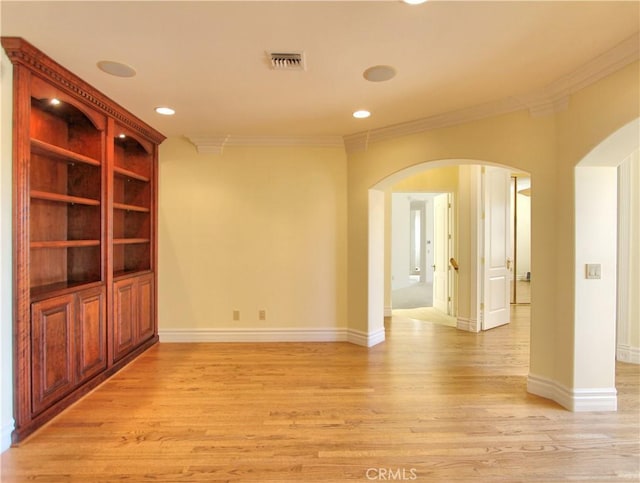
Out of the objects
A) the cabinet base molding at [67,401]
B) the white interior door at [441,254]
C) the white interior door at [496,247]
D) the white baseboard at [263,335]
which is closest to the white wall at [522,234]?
the white interior door at [441,254]

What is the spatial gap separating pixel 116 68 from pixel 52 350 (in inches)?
83.8

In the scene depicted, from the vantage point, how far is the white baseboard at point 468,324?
185 inches

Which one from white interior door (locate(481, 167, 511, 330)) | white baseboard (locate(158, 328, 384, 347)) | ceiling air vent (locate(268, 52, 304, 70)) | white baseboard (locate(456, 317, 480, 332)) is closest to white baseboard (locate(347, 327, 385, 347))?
white baseboard (locate(158, 328, 384, 347))

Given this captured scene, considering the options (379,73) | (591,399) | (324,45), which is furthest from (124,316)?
(591,399)

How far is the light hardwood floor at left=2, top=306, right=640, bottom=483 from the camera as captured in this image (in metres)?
1.89

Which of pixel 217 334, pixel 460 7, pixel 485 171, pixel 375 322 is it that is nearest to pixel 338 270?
pixel 375 322

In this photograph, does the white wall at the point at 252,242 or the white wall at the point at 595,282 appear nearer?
the white wall at the point at 595,282

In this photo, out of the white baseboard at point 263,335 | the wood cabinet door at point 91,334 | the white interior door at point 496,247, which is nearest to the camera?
the wood cabinet door at point 91,334

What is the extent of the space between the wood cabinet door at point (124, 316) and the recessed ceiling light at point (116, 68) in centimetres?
193

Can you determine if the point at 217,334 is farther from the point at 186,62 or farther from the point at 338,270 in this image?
the point at 186,62

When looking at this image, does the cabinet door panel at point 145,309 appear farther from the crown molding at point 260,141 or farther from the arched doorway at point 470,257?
the arched doorway at point 470,257

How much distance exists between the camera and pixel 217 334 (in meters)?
4.17

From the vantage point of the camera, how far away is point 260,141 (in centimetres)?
412

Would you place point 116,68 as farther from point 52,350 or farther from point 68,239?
point 52,350
